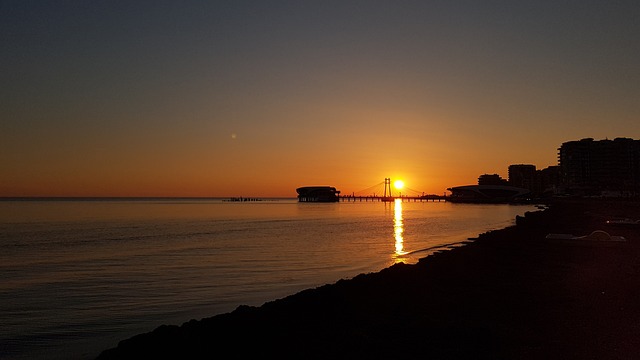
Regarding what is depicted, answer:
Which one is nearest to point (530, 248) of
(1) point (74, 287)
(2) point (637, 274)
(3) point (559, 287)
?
(2) point (637, 274)

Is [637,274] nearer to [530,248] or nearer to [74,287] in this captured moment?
[530,248]

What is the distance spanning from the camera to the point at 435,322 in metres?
11.9

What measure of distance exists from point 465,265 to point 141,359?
1689 centimetres

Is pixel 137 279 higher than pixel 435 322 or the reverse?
the reverse

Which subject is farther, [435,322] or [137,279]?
[137,279]

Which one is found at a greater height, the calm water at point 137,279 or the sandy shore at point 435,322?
the sandy shore at point 435,322

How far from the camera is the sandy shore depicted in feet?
32.2

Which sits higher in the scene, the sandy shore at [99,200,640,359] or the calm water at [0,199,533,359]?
the sandy shore at [99,200,640,359]

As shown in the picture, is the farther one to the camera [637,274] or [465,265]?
[465,265]

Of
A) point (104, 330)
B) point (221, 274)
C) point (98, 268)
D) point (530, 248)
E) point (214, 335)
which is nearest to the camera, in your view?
point (214, 335)

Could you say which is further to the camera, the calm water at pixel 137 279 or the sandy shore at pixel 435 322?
the calm water at pixel 137 279

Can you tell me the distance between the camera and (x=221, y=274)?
26094 millimetres

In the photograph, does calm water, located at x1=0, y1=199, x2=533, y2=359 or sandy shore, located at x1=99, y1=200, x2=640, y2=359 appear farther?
calm water, located at x1=0, y1=199, x2=533, y2=359

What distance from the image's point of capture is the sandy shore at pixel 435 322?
32.2ft
